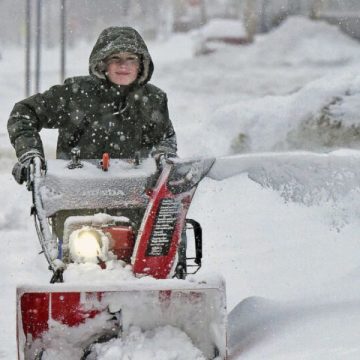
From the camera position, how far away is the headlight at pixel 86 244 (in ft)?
12.9

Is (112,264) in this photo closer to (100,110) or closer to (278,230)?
(100,110)

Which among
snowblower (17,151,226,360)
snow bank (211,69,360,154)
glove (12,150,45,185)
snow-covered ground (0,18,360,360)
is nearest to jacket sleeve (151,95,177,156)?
snowblower (17,151,226,360)

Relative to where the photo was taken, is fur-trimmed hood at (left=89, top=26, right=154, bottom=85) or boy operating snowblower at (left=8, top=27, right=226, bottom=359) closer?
boy operating snowblower at (left=8, top=27, right=226, bottom=359)

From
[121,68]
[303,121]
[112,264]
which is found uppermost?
[121,68]

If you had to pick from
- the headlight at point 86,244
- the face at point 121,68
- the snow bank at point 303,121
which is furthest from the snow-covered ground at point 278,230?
the face at point 121,68

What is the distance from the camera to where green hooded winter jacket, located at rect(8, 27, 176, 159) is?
4.90 m

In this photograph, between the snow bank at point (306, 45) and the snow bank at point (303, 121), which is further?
the snow bank at point (306, 45)

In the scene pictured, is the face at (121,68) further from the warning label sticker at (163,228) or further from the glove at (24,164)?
the warning label sticker at (163,228)

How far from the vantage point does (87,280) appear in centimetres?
382

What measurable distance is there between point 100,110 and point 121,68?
0.26 meters

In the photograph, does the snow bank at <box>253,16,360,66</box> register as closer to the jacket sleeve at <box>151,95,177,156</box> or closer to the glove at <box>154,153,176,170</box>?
the jacket sleeve at <box>151,95,177,156</box>

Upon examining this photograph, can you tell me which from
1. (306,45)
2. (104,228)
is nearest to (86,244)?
(104,228)

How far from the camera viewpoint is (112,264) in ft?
13.0

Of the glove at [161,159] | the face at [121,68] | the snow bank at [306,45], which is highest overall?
the face at [121,68]
